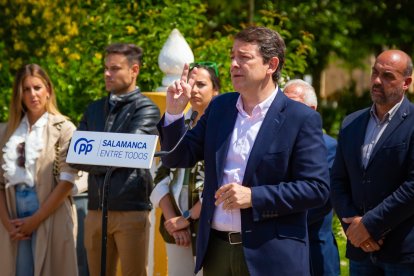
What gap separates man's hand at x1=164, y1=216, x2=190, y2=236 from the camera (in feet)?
18.2

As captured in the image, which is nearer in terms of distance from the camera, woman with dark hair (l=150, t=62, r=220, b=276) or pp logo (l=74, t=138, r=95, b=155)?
pp logo (l=74, t=138, r=95, b=155)

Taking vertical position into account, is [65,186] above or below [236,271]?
above

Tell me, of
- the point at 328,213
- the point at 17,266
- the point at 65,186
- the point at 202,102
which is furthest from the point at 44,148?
the point at 328,213

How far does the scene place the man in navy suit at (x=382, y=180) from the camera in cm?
489

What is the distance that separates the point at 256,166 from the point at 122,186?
6.66ft

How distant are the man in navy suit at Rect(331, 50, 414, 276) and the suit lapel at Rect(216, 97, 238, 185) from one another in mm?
992

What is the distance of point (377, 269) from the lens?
5074mm

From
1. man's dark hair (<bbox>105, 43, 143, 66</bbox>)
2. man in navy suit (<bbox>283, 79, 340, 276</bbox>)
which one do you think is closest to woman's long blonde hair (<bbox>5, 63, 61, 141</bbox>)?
man's dark hair (<bbox>105, 43, 143, 66</bbox>)

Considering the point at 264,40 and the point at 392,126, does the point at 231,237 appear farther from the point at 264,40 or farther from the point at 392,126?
the point at 392,126

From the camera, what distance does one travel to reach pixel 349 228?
5.09 m

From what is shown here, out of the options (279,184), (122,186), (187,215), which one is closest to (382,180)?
(279,184)

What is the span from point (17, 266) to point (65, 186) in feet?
2.29

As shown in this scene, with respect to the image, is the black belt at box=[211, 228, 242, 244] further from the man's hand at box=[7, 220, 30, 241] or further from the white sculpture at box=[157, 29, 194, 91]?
the white sculpture at box=[157, 29, 194, 91]

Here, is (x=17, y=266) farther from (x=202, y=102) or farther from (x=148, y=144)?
(x=148, y=144)
